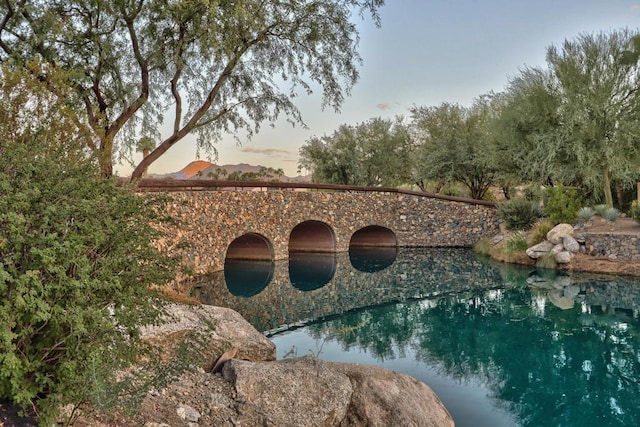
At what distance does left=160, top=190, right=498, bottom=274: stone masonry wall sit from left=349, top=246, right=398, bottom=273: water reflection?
0.87 metres

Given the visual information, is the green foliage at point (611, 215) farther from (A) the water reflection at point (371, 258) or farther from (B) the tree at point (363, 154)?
(B) the tree at point (363, 154)

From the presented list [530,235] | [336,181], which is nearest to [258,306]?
[530,235]

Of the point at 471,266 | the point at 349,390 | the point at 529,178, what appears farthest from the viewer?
the point at 529,178

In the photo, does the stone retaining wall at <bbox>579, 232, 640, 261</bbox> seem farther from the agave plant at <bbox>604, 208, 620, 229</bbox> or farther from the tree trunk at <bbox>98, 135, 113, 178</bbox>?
the tree trunk at <bbox>98, 135, 113, 178</bbox>

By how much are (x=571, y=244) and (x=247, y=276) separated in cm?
1095

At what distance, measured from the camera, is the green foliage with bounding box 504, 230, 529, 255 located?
17.9 m

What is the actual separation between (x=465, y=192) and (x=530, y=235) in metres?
15.4

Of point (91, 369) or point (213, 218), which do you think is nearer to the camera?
point (91, 369)

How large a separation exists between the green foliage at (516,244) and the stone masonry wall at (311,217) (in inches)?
137

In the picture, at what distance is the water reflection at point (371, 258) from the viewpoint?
17875 mm

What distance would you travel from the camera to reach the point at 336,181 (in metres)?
33.2

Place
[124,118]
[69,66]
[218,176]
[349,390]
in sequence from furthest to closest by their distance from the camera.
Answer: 1. [218,176]
2. [124,118]
3. [69,66]
4. [349,390]

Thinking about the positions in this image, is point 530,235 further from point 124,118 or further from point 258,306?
point 124,118

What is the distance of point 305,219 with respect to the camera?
1964 centimetres
